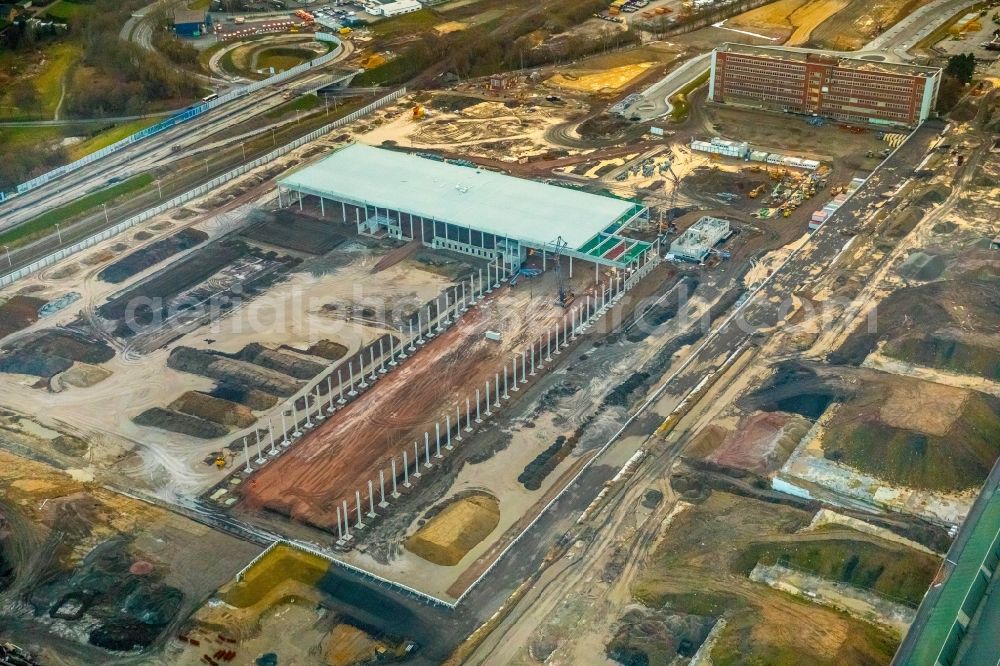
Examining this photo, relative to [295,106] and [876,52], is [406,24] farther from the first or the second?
[876,52]

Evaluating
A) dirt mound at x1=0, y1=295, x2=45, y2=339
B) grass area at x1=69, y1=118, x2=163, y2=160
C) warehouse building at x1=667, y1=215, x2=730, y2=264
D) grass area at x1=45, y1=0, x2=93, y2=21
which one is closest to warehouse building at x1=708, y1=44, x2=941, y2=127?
warehouse building at x1=667, y1=215, x2=730, y2=264

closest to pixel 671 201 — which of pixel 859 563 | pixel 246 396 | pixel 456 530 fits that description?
pixel 246 396

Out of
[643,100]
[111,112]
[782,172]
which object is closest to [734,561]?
[782,172]

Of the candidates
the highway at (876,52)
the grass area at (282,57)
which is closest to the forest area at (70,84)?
the grass area at (282,57)

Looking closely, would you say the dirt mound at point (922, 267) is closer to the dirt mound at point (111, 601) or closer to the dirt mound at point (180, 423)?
the dirt mound at point (180, 423)

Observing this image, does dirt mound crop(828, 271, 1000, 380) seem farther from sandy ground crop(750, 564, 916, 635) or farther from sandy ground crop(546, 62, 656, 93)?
sandy ground crop(546, 62, 656, 93)
